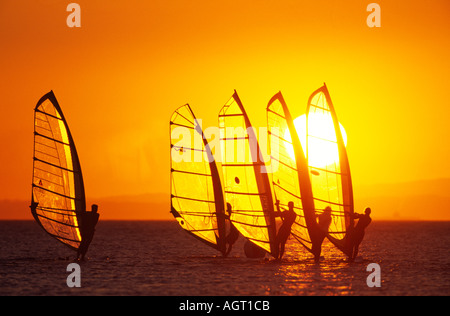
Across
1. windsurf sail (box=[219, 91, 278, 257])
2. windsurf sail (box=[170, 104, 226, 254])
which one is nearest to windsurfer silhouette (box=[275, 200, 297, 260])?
windsurf sail (box=[219, 91, 278, 257])

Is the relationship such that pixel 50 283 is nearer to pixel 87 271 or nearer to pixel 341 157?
pixel 87 271

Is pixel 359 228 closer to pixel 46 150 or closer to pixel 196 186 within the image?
pixel 196 186

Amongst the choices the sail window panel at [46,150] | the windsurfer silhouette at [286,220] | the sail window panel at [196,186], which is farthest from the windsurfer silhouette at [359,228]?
the sail window panel at [46,150]

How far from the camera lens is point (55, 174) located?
2852 cm

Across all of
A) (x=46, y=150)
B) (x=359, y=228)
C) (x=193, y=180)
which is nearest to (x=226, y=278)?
(x=359, y=228)

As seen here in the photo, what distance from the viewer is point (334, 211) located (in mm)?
28609

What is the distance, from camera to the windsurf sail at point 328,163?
28516mm

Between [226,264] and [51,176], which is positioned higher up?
[51,176]

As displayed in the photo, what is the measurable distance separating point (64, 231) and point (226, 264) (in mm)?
5842

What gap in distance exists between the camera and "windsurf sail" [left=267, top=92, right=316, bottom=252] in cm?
2808

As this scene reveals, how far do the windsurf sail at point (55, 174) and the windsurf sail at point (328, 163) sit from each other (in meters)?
7.94

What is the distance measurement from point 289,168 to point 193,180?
4201mm

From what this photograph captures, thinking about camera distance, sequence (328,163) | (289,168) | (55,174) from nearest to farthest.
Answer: (55,174) < (328,163) < (289,168)
